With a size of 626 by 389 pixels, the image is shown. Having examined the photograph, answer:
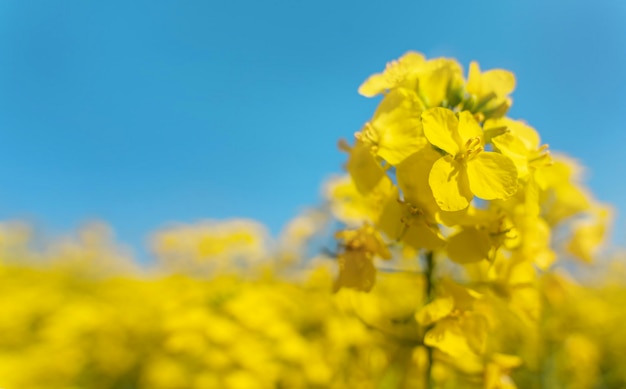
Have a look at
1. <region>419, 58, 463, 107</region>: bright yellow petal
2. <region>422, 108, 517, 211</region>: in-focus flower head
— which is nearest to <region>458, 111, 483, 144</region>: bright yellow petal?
<region>422, 108, 517, 211</region>: in-focus flower head

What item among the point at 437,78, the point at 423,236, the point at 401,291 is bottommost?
the point at 423,236

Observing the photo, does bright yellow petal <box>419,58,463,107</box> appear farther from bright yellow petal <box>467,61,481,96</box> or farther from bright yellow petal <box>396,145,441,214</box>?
bright yellow petal <box>396,145,441,214</box>

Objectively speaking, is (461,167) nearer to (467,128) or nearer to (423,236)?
(467,128)

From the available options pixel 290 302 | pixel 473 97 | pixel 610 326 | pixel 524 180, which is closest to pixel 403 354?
pixel 524 180

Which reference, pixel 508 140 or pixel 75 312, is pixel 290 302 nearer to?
pixel 75 312

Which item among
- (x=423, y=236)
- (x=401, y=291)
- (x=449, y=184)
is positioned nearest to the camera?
(x=449, y=184)

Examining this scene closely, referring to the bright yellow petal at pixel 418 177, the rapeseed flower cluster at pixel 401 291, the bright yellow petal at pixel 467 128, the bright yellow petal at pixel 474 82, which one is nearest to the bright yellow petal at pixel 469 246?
the rapeseed flower cluster at pixel 401 291

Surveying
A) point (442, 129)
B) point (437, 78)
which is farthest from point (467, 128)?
point (437, 78)
